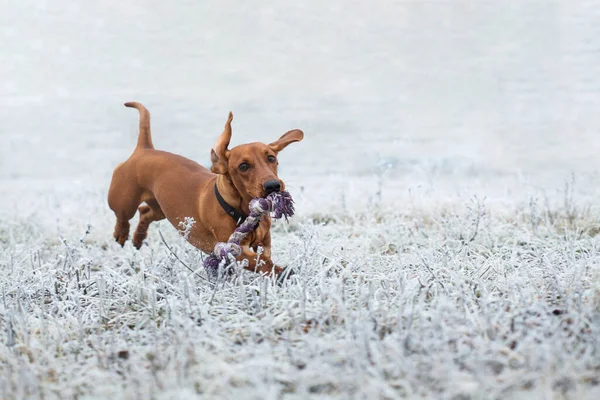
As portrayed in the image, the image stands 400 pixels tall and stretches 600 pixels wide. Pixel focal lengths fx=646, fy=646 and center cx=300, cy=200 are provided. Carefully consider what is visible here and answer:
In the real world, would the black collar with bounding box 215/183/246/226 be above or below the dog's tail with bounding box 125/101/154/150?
below

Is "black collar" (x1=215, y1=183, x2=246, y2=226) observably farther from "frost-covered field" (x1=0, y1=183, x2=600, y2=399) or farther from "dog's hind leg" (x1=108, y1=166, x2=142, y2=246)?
"dog's hind leg" (x1=108, y1=166, x2=142, y2=246)

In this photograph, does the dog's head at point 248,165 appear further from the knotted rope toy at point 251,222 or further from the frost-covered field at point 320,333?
the frost-covered field at point 320,333

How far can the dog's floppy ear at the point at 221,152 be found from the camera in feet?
11.2

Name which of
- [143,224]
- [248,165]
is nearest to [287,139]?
[248,165]

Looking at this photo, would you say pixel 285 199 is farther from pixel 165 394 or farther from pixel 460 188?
pixel 460 188

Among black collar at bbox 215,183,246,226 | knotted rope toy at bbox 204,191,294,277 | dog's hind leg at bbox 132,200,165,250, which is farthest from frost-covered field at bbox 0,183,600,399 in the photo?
dog's hind leg at bbox 132,200,165,250

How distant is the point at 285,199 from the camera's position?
318 cm

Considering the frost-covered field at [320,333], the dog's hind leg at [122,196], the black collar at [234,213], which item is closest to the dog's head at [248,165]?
the black collar at [234,213]

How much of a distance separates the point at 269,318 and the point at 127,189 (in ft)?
7.53

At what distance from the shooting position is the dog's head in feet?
10.6

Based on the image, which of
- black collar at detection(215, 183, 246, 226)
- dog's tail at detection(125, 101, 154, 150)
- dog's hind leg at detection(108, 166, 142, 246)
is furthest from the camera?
dog's tail at detection(125, 101, 154, 150)

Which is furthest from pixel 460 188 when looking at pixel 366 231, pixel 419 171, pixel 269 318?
pixel 269 318

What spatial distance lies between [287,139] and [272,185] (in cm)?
57

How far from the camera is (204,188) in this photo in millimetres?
3865
